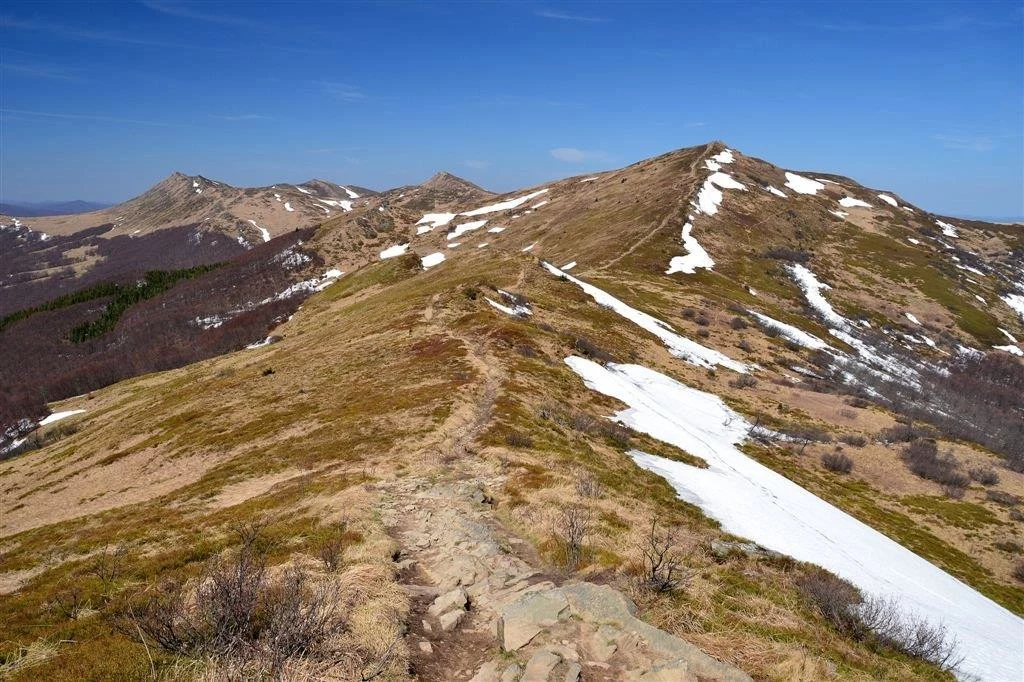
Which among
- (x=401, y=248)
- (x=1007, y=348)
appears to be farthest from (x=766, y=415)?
(x=401, y=248)

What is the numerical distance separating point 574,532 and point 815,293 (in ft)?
333

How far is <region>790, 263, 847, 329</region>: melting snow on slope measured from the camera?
8960 centimetres

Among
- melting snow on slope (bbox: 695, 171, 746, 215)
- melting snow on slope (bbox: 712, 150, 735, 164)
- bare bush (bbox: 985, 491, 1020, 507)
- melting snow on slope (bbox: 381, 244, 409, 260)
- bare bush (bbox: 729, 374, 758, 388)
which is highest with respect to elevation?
melting snow on slope (bbox: 712, 150, 735, 164)

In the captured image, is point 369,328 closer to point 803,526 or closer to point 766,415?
point 766,415

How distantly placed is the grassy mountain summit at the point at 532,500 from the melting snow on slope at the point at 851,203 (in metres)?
84.7

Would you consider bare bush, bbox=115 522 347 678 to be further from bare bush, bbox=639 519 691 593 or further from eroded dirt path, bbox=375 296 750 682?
bare bush, bbox=639 519 691 593

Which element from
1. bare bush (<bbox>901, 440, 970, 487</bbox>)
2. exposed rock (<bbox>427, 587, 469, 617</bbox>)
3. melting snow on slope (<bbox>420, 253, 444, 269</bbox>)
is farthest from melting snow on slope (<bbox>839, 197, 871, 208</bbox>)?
exposed rock (<bbox>427, 587, 469, 617</bbox>)

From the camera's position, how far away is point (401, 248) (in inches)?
6703

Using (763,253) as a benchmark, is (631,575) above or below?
below

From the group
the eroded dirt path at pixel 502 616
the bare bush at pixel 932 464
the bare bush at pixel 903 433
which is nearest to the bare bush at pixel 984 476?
the bare bush at pixel 932 464

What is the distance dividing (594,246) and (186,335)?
124696mm

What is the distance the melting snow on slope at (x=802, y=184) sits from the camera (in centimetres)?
16065

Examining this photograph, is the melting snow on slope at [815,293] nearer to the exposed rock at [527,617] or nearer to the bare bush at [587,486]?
the bare bush at [587,486]

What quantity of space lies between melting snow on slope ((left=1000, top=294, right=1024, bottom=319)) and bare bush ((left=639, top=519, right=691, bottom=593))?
146740 mm
